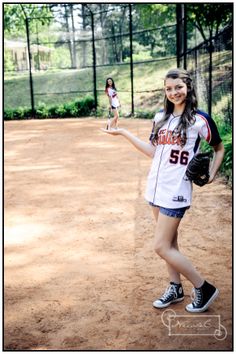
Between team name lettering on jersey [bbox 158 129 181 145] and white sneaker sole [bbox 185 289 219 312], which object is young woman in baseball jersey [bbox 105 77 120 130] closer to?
team name lettering on jersey [bbox 158 129 181 145]

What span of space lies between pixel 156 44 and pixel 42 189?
16.8m

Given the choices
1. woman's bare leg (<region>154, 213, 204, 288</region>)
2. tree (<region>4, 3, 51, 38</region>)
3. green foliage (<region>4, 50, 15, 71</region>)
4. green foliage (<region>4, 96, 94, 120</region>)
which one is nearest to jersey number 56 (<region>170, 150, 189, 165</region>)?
woman's bare leg (<region>154, 213, 204, 288</region>)

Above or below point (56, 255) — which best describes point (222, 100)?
above

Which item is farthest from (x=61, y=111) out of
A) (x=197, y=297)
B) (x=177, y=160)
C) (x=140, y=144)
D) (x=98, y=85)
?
(x=177, y=160)

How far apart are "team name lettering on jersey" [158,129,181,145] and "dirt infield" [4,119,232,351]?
47.6 inches

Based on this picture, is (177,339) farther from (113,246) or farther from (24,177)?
(24,177)

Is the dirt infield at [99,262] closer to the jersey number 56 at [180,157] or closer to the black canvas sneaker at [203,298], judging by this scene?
the black canvas sneaker at [203,298]

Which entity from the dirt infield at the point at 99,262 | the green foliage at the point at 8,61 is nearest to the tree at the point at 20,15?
the green foliage at the point at 8,61

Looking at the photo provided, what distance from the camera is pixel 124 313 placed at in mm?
2986

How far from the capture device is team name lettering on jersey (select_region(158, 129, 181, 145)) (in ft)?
8.49

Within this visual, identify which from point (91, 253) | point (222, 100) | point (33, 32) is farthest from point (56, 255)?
point (33, 32)

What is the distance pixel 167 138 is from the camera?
8.61 feet

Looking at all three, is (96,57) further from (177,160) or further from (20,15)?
(177,160)

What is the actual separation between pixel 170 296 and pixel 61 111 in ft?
52.6
